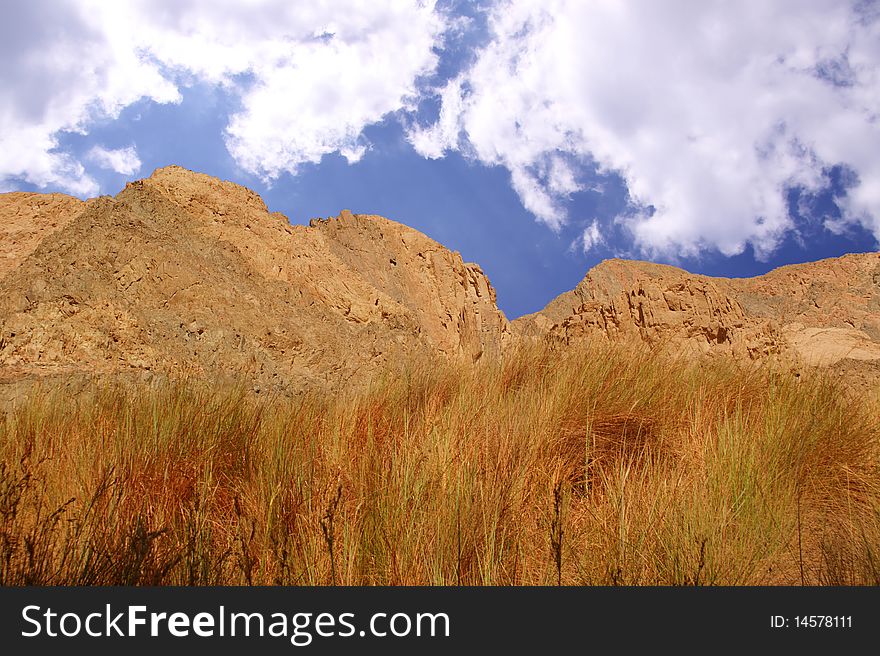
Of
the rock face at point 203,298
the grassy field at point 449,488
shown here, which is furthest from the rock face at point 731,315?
the grassy field at point 449,488

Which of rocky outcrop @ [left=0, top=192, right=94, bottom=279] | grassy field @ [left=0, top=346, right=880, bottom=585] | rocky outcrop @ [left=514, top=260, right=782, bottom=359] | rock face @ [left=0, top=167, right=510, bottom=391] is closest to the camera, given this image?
grassy field @ [left=0, top=346, right=880, bottom=585]

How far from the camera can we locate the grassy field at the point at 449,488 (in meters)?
2.39

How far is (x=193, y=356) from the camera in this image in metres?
5.98

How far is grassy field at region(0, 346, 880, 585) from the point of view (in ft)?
7.85

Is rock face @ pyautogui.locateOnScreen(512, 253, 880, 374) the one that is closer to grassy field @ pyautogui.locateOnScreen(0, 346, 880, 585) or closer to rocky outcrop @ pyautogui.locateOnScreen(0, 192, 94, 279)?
grassy field @ pyautogui.locateOnScreen(0, 346, 880, 585)

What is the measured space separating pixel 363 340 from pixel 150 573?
4.97m

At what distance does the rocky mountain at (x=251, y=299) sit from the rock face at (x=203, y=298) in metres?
0.02

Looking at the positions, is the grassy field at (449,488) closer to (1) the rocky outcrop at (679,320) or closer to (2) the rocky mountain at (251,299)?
(2) the rocky mountain at (251,299)

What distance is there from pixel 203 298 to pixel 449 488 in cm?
499

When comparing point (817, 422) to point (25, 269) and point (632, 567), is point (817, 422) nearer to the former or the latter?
point (632, 567)

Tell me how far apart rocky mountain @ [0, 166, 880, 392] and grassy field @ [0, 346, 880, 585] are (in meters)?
1.44

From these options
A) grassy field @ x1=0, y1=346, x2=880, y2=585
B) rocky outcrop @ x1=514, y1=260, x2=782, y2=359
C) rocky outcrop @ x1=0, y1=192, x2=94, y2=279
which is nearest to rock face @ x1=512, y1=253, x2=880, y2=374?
rocky outcrop @ x1=514, y1=260, x2=782, y2=359

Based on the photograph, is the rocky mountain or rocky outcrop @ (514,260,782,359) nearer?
the rocky mountain

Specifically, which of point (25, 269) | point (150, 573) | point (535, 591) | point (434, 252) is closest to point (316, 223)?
point (434, 252)
